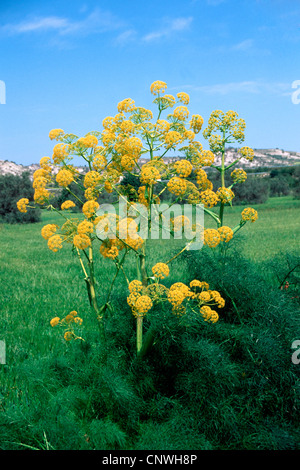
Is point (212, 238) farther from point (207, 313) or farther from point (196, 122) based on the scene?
point (196, 122)

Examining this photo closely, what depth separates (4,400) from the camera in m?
3.12

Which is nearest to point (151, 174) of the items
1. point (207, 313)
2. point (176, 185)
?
point (176, 185)

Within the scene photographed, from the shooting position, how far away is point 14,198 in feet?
101

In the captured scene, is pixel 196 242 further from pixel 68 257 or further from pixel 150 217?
pixel 68 257

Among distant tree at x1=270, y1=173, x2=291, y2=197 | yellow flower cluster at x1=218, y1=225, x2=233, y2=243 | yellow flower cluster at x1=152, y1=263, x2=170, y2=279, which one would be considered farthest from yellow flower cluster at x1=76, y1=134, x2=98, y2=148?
distant tree at x1=270, y1=173, x2=291, y2=197

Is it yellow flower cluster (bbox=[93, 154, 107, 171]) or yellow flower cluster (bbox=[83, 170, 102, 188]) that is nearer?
yellow flower cluster (bbox=[83, 170, 102, 188])

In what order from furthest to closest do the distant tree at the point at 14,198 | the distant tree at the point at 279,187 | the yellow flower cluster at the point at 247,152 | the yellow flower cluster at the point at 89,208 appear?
the distant tree at the point at 279,187 < the distant tree at the point at 14,198 < the yellow flower cluster at the point at 247,152 < the yellow flower cluster at the point at 89,208

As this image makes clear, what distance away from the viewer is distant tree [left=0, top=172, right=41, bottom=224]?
2912 cm

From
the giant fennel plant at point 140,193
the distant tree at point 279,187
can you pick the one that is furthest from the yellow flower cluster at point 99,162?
the distant tree at point 279,187

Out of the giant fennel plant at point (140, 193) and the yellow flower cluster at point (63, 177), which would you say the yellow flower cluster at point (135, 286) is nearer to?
the giant fennel plant at point (140, 193)

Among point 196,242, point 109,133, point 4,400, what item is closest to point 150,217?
point 196,242

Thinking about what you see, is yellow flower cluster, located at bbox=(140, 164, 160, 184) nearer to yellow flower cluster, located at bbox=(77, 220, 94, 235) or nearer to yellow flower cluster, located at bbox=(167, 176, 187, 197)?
yellow flower cluster, located at bbox=(167, 176, 187, 197)

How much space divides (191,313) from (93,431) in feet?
3.41

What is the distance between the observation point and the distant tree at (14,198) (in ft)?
95.6
